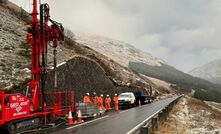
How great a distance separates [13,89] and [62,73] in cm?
789

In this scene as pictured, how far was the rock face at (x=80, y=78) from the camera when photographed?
33422 mm

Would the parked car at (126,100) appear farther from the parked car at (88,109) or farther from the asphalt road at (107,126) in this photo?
the asphalt road at (107,126)

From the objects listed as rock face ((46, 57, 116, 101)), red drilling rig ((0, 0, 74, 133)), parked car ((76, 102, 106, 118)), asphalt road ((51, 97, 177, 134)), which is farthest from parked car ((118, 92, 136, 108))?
red drilling rig ((0, 0, 74, 133))

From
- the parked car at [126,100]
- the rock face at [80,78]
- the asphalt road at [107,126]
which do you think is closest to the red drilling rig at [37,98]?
the asphalt road at [107,126]

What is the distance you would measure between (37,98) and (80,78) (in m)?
16.8

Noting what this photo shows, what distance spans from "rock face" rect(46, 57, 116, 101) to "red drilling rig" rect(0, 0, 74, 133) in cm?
686

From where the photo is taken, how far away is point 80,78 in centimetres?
3822

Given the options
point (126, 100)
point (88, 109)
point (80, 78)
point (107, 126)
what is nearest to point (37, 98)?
point (107, 126)

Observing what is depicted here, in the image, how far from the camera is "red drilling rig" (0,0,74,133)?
671 inches

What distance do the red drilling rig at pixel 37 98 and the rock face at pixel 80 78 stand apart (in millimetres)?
6861

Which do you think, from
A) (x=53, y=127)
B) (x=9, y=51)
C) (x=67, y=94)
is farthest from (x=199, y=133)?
(x=9, y=51)

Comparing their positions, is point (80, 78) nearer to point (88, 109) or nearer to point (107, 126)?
point (88, 109)

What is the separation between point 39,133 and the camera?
1909cm

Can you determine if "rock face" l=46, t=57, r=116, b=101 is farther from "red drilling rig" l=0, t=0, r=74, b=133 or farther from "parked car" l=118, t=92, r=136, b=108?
"red drilling rig" l=0, t=0, r=74, b=133
